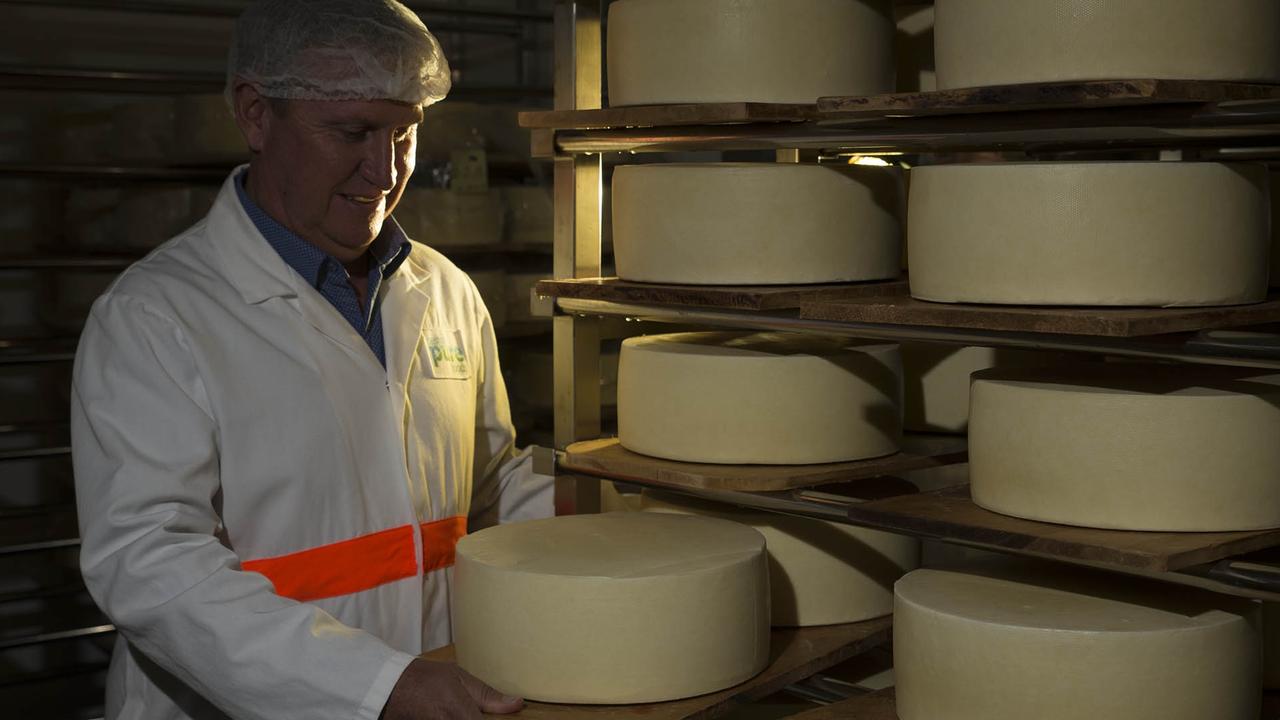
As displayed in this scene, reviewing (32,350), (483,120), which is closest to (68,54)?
(32,350)

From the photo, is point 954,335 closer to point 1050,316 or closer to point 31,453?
point 1050,316

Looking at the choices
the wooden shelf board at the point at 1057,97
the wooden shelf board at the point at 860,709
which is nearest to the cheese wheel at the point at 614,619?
the wooden shelf board at the point at 860,709

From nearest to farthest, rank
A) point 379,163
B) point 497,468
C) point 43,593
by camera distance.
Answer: point 379,163
point 497,468
point 43,593

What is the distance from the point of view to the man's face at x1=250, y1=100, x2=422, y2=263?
1.97 metres

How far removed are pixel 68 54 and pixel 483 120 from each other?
3.76ft

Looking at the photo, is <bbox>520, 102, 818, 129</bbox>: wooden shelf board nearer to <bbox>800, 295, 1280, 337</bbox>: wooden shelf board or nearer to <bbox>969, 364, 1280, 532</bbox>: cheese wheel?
<bbox>800, 295, 1280, 337</bbox>: wooden shelf board

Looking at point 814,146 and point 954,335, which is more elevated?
point 814,146

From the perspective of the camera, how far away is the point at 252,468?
1887mm

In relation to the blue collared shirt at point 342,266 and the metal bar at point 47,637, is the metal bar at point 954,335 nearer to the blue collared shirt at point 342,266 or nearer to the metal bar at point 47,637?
the blue collared shirt at point 342,266

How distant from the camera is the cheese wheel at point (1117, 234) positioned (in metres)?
1.40

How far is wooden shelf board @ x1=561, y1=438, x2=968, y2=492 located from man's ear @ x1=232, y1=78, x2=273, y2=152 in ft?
2.15

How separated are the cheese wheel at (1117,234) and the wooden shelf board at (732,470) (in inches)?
14.0

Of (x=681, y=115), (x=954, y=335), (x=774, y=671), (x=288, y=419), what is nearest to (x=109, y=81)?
(x=288, y=419)

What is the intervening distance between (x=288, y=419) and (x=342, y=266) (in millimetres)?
279
